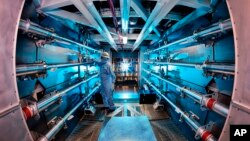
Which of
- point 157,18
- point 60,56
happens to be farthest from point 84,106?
point 157,18

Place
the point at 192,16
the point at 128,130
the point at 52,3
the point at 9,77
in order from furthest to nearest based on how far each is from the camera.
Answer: the point at 192,16 < the point at 128,130 < the point at 52,3 < the point at 9,77

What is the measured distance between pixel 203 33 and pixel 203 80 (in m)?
0.74

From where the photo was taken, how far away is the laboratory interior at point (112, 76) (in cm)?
99

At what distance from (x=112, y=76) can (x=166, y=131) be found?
1874 mm

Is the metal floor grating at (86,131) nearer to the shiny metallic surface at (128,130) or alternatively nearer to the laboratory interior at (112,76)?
the laboratory interior at (112,76)

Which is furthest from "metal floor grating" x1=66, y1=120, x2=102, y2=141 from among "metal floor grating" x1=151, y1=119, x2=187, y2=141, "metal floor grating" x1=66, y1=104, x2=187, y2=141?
"metal floor grating" x1=151, y1=119, x2=187, y2=141

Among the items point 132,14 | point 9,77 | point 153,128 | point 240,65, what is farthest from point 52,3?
point 153,128

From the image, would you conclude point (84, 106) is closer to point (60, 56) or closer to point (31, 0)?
point (60, 56)

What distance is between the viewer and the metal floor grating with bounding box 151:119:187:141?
2.77 m

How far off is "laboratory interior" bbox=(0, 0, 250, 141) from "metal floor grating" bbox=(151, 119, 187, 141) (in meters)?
0.02

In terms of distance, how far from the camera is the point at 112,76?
406 cm

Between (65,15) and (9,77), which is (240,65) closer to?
(9,77)

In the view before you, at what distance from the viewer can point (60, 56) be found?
2654mm

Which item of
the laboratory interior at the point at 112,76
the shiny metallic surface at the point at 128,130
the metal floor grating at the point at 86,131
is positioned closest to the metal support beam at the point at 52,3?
the laboratory interior at the point at 112,76
